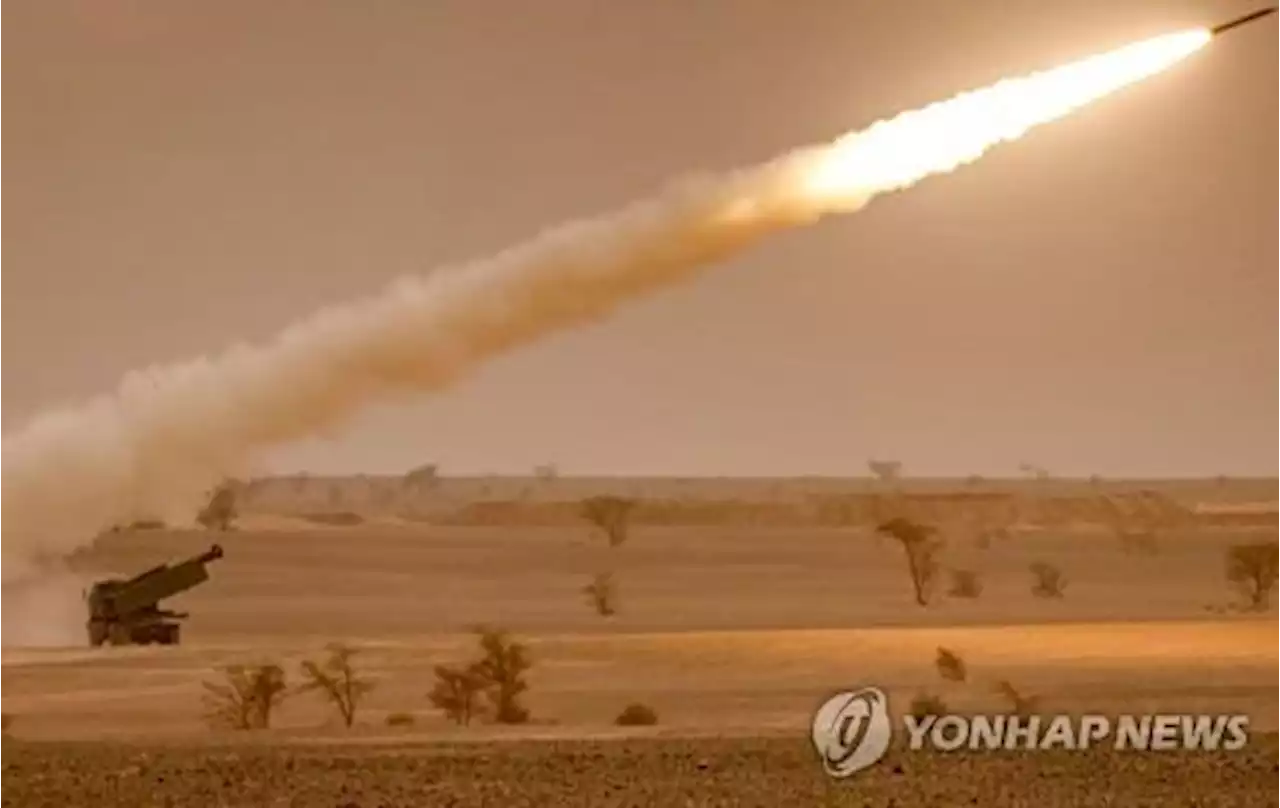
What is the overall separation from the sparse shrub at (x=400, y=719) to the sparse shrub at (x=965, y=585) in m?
16.9

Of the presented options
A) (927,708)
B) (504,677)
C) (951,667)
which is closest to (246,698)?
(504,677)

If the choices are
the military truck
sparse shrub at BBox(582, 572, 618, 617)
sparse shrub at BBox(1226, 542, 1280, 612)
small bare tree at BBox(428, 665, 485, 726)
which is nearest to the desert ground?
small bare tree at BBox(428, 665, 485, 726)

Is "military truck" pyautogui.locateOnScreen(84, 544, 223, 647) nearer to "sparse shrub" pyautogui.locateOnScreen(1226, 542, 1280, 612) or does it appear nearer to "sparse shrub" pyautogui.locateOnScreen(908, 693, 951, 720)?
"sparse shrub" pyautogui.locateOnScreen(908, 693, 951, 720)

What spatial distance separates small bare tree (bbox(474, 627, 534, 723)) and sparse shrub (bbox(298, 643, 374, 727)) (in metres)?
1.46

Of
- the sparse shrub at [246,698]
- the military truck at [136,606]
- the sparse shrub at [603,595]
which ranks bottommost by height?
the sparse shrub at [246,698]

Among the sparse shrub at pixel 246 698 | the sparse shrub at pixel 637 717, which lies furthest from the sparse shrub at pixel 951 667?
the sparse shrub at pixel 246 698

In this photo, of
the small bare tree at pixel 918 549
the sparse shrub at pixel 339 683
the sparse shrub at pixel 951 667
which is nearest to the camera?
the sparse shrub at pixel 339 683

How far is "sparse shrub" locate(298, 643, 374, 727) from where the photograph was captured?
23.7 m

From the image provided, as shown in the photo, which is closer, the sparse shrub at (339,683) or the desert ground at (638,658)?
the desert ground at (638,658)

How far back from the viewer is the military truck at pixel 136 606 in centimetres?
2959

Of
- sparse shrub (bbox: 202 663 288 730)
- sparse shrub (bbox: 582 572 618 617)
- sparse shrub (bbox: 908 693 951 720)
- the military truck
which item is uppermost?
sparse shrub (bbox: 582 572 618 617)

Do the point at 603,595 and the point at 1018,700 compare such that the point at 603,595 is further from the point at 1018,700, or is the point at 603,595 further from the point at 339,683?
the point at 1018,700

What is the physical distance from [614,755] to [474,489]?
5938cm

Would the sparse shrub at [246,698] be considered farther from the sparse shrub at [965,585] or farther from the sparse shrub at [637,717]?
the sparse shrub at [965,585]
